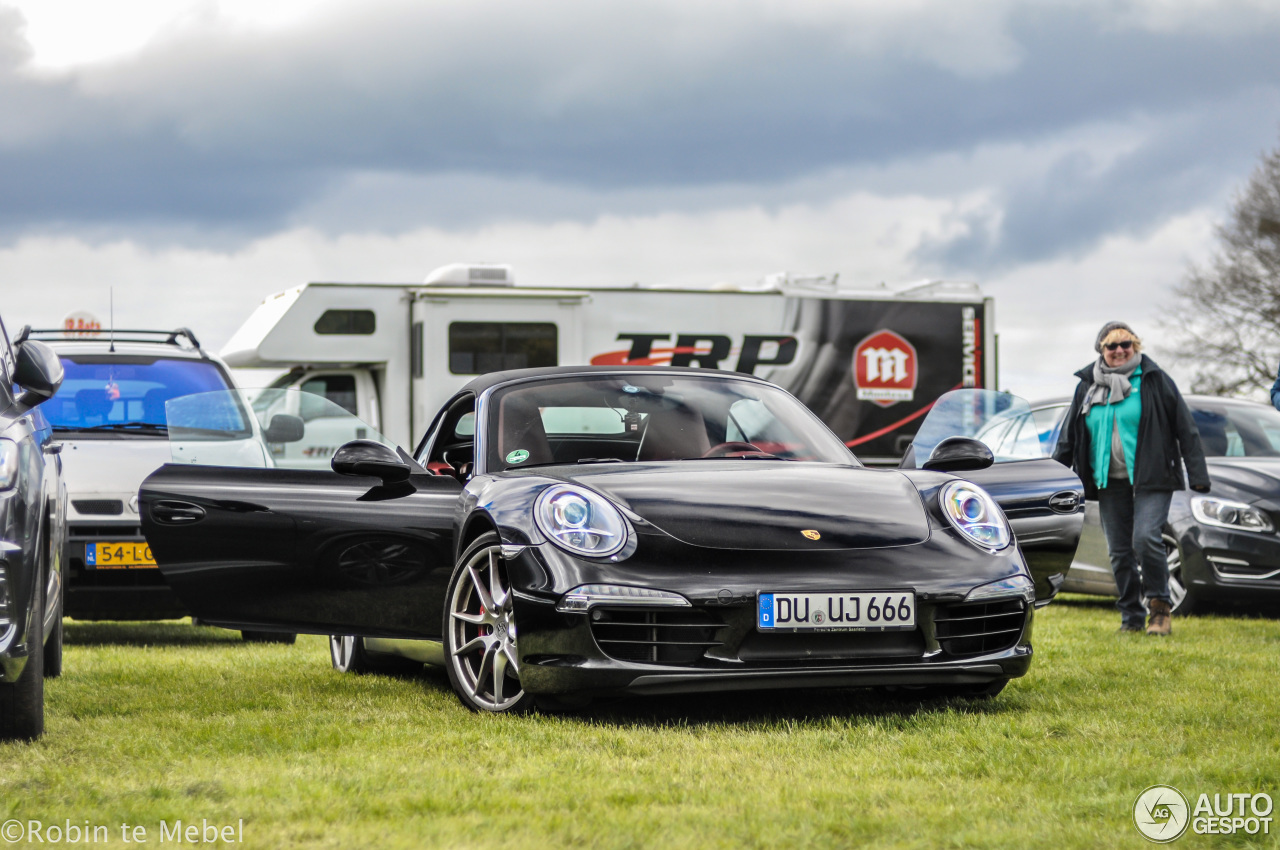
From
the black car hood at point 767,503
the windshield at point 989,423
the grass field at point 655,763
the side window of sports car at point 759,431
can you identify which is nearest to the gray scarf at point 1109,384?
the windshield at point 989,423

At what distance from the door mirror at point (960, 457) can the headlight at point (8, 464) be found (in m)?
3.24

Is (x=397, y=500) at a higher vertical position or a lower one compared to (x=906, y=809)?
higher

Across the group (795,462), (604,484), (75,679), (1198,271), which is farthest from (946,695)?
(1198,271)

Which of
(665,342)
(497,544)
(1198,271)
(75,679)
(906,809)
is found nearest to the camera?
(906,809)

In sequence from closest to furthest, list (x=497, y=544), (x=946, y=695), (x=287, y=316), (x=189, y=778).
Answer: (x=189, y=778) → (x=497, y=544) → (x=946, y=695) → (x=287, y=316)

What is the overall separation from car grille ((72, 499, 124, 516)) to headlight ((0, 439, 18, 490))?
14.4 feet

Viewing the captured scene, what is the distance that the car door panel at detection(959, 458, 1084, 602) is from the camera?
6191 millimetres

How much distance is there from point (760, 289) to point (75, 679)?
11.5 m

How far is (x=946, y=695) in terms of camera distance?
5.45m

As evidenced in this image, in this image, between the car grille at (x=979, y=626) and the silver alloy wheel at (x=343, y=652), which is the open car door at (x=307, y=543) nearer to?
the silver alloy wheel at (x=343, y=652)

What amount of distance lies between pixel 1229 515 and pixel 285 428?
19.1 ft

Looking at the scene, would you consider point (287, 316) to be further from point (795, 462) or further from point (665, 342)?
point (795, 462)

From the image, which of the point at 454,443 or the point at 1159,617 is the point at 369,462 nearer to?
the point at 454,443

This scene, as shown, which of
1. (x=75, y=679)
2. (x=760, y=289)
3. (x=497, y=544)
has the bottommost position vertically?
(x=75, y=679)
